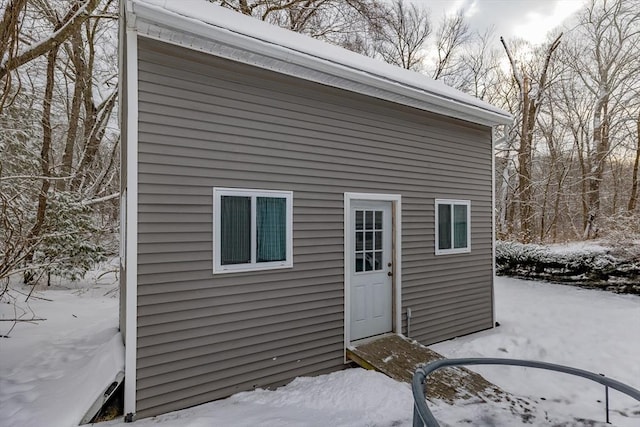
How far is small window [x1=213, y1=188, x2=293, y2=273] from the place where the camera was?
3861 millimetres

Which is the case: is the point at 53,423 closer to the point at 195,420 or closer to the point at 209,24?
the point at 195,420

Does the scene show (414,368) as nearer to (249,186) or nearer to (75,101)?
(249,186)

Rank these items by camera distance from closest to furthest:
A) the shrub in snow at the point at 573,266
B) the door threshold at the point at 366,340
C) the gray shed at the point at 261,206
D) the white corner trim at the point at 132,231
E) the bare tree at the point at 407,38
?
1. the white corner trim at the point at 132,231
2. the gray shed at the point at 261,206
3. the door threshold at the point at 366,340
4. the shrub in snow at the point at 573,266
5. the bare tree at the point at 407,38

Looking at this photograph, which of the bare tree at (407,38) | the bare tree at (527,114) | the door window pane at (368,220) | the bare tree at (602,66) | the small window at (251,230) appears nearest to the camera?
the small window at (251,230)

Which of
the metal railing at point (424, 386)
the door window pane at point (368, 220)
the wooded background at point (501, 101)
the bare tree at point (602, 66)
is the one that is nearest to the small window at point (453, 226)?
the door window pane at point (368, 220)

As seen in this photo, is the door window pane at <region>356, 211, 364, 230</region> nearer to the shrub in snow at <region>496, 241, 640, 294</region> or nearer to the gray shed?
the gray shed

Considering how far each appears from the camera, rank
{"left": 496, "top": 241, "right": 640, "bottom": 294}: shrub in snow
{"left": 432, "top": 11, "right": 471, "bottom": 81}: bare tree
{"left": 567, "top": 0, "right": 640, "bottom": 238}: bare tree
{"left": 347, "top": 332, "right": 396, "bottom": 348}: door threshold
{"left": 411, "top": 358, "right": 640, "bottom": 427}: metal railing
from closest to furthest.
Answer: {"left": 411, "top": 358, "right": 640, "bottom": 427}: metal railing < {"left": 347, "top": 332, "right": 396, "bottom": 348}: door threshold < {"left": 496, "top": 241, "right": 640, "bottom": 294}: shrub in snow < {"left": 567, "top": 0, "right": 640, "bottom": 238}: bare tree < {"left": 432, "top": 11, "right": 471, "bottom": 81}: bare tree

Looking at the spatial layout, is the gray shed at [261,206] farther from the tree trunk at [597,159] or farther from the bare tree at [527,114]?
the tree trunk at [597,159]

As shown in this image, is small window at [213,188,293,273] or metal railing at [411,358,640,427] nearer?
metal railing at [411,358,640,427]

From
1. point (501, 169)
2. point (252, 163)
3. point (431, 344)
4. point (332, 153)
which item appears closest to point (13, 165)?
point (252, 163)

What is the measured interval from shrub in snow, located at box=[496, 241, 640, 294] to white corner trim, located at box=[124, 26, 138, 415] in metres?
10.6

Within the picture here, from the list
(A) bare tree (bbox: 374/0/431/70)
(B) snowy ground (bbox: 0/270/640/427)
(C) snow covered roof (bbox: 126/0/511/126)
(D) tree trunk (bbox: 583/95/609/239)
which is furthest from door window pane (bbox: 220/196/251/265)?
(D) tree trunk (bbox: 583/95/609/239)

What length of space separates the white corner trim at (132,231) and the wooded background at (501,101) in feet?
20.7

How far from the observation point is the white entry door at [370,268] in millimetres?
5020
